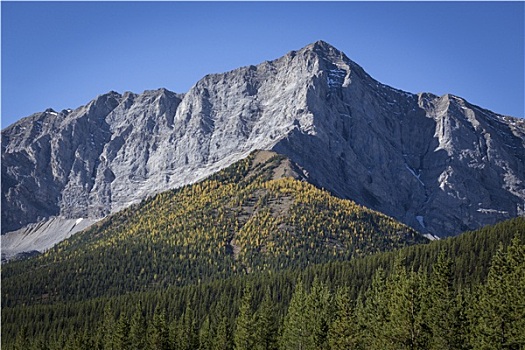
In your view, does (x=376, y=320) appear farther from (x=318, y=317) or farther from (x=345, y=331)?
(x=318, y=317)

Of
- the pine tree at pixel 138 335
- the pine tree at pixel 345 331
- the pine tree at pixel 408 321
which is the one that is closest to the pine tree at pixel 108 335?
the pine tree at pixel 138 335

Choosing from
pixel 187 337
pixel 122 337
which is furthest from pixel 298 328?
pixel 122 337

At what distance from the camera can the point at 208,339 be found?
10944cm

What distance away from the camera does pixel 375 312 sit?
8225cm

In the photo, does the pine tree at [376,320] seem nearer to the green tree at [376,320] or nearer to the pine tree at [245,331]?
the green tree at [376,320]

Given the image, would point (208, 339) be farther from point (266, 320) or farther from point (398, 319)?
point (398, 319)

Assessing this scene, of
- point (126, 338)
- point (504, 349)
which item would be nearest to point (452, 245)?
point (126, 338)

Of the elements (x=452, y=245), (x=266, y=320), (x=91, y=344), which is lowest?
(x=91, y=344)

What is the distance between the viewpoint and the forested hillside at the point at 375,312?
225 ft

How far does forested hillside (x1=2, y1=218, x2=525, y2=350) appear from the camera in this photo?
68.7m

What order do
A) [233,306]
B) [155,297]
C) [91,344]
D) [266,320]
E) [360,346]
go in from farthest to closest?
[155,297] < [233,306] < [91,344] < [266,320] < [360,346]

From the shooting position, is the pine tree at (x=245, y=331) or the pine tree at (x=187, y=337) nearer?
the pine tree at (x=245, y=331)

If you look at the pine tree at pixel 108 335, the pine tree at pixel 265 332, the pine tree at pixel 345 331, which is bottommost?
the pine tree at pixel 108 335

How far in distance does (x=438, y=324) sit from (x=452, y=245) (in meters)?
99.0
